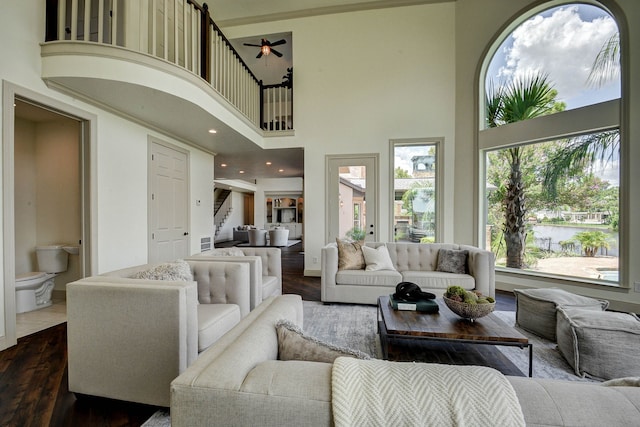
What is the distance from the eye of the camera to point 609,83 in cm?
350

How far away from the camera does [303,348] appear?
97cm

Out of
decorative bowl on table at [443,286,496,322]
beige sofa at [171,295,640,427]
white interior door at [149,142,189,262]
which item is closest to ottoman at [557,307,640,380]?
decorative bowl on table at [443,286,496,322]

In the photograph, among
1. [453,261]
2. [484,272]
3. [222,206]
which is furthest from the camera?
[222,206]

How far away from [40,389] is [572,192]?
19.7 ft

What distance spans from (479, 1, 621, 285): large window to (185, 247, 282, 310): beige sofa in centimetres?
363

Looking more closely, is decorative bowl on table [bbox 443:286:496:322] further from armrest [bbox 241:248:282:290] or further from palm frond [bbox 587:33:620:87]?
palm frond [bbox 587:33:620:87]

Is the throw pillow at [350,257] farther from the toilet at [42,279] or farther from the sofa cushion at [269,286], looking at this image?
the toilet at [42,279]

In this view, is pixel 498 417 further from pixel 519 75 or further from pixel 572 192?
pixel 519 75

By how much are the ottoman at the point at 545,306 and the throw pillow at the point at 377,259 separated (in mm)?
1472

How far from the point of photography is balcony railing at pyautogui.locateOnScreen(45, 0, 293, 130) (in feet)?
8.87

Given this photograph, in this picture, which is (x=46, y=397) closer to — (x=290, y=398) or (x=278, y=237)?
(x=290, y=398)

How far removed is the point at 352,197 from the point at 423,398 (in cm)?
467

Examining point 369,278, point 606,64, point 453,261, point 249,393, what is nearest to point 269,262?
point 369,278

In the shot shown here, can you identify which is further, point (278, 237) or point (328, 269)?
point (278, 237)
